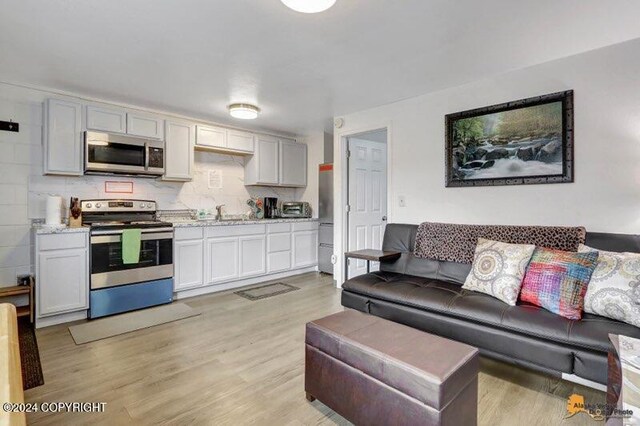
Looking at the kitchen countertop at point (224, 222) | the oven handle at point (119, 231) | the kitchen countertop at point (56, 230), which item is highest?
the kitchen countertop at point (224, 222)

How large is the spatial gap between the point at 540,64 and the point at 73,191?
184 inches

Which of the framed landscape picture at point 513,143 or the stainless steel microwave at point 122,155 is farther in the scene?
the stainless steel microwave at point 122,155

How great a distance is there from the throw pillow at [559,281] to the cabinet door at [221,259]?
3.19 metres

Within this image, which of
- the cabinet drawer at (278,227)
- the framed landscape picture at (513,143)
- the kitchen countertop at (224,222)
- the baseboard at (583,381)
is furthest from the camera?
the cabinet drawer at (278,227)

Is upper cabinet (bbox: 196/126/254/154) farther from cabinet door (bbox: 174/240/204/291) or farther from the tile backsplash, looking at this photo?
cabinet door (bbox: 174/240/204/291)

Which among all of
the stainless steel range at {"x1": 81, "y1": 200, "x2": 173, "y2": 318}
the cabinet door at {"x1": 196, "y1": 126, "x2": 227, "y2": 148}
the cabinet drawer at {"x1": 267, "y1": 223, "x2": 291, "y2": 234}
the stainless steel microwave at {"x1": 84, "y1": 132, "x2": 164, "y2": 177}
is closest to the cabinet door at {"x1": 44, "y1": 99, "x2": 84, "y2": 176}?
the stainless steel microwave at {"x1": 84, "y1": 132, "x2": 164, "y2": 177}

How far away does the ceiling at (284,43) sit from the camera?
1928 millimetres

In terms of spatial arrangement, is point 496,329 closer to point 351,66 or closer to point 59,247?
point 351,66

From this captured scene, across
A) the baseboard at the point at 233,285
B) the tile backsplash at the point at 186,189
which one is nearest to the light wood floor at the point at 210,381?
the baseboard at the point at 233,285

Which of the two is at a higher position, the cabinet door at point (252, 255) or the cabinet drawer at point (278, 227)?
the cabinet drawer at point (278, 227)

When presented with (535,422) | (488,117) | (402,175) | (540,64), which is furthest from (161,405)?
(540,64)

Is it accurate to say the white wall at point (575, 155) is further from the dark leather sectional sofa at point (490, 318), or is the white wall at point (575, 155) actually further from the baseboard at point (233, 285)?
the baseboard at point (233, 285)

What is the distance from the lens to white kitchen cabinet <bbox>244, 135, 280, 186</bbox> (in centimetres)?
473

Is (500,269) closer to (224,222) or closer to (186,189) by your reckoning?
A: (224,222)
